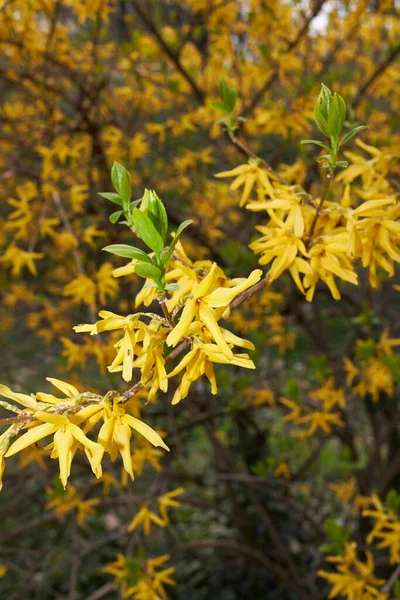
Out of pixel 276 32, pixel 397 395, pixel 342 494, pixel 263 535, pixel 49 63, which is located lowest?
pixel 263 535

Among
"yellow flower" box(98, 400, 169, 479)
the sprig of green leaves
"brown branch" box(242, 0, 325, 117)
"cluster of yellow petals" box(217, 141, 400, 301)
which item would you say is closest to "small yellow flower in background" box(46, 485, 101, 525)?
"yellow flower" box(98, 400, 169, 479)

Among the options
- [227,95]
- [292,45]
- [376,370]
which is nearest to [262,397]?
[376,370]

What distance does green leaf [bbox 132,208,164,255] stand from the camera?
0.83 metres

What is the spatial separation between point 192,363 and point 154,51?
131 inches

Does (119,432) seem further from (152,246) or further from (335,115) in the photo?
(335,115)

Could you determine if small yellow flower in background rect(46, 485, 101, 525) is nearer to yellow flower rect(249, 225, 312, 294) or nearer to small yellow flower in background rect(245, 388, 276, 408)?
small yellow flower in background rect(245, 388, 276, 408)

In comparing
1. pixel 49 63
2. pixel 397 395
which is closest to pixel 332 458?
pixel 397 395

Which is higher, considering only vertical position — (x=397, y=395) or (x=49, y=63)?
(x=49, y=63)

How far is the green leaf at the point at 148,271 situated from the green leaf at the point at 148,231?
35 mm

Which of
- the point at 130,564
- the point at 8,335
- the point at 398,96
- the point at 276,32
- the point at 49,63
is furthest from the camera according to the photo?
the point at 8,335

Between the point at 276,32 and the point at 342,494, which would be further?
the point at 276,32

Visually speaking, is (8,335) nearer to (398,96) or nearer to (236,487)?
(236,487)

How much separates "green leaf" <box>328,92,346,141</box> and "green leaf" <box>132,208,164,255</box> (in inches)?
15.4

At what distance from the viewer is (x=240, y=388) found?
95.2 inches
